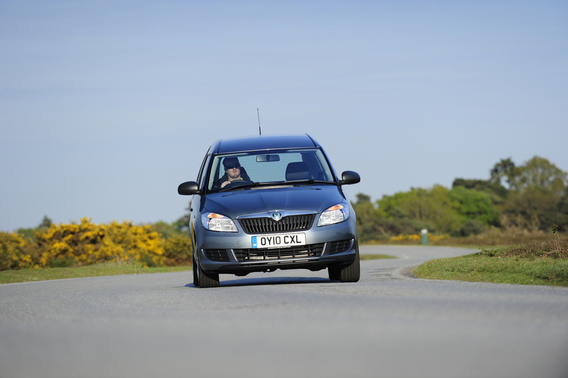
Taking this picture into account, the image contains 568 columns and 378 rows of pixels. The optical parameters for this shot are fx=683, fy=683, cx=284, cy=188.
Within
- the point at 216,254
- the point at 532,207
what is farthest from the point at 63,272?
the point at 532,207

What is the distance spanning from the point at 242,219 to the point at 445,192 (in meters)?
84.3

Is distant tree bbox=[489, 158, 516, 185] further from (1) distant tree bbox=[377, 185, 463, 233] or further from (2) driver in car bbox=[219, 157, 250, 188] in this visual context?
(2) driver in car bbox=[219, 157, 250, 188]

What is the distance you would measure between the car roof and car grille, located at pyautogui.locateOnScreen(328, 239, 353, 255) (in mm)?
1998

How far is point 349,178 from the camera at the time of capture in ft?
31.0

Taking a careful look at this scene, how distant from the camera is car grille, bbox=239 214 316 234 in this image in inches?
330

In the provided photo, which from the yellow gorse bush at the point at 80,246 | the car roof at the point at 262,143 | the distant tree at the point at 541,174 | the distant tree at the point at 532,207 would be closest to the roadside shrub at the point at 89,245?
the yellow gorse bush at the point at 80,246

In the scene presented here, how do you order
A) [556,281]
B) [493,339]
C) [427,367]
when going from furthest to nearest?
[556,281] → [493,339] → [427,367]

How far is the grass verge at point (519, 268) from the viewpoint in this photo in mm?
8297

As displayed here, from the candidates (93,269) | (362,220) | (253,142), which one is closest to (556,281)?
(253,142)

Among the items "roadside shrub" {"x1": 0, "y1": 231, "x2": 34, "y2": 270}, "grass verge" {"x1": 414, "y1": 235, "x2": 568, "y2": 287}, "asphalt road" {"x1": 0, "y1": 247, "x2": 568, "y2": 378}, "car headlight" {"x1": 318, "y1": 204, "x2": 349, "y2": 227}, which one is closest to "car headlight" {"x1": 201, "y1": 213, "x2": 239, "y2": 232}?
"car headlight" {"x1": 318, "y1": 204, "x2": 349, "y2": 227}

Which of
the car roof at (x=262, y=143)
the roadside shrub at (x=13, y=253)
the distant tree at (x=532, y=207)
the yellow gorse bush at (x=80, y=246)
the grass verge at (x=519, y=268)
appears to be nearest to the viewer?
the grass verge at (x=519, y=268)

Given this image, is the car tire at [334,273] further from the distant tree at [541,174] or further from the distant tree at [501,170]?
the distant tree at [501,170]

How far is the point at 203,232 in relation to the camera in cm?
860

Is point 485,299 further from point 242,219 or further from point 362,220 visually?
point 362,220
